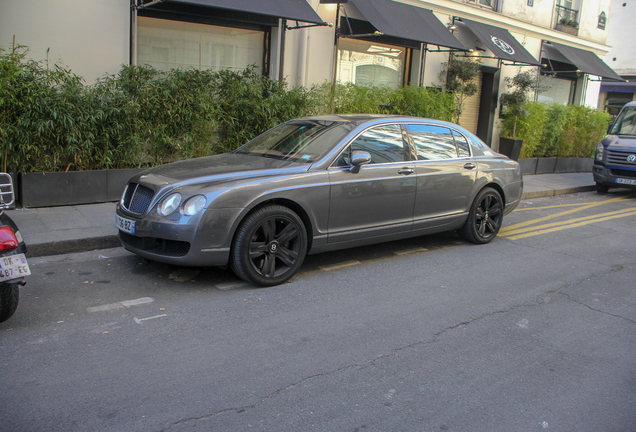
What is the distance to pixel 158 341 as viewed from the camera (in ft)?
13.0

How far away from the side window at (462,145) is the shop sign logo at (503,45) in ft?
28.7

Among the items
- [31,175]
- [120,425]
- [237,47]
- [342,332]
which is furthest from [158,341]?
[237,47]

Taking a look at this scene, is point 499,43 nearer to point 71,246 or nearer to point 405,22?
point 405,22

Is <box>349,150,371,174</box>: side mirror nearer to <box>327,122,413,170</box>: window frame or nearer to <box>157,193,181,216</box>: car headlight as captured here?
<box>327,122,413,170</box>: window frame

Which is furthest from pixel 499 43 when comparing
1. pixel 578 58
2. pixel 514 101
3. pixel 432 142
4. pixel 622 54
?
pixel 622 54

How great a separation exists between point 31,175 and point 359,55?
27.4 ft

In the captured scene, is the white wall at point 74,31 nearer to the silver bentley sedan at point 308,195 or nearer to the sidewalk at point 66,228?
the sidewalk at point 66,228

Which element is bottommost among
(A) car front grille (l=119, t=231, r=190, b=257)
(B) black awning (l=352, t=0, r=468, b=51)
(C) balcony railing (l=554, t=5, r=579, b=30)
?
(A) car front grille (l=119, t=231, r=190, b=257)

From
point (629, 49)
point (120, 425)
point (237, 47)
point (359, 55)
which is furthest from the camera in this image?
point (629, 49)

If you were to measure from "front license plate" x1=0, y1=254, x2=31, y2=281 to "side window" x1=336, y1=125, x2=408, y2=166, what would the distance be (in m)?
3.11

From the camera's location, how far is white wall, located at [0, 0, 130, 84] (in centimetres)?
812

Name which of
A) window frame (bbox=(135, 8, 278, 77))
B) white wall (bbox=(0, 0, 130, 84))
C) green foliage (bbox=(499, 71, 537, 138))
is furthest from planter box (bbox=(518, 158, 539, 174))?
white wall (bbox=(0, 0, 130, 84))

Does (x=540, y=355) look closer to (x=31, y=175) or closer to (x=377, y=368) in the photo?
(x=377, y=368)

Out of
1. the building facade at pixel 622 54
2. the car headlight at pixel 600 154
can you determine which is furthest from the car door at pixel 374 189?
the building facade at pixel 622 54
